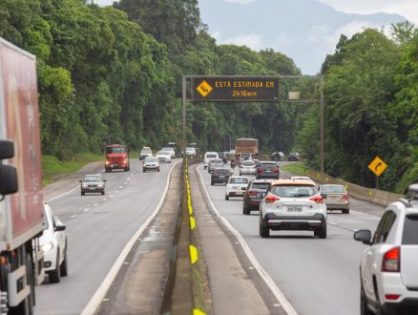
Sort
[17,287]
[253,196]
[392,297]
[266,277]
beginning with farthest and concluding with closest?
[253,196]
[266,277]
[392,297]
[17,287]

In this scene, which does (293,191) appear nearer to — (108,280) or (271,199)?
(271,199)

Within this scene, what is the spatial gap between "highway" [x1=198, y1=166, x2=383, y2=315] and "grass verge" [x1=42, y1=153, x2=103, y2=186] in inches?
2238

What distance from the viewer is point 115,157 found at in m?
112

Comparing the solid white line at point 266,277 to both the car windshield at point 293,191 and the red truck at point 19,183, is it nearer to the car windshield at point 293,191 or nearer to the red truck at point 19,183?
the car windshield at point 293,191

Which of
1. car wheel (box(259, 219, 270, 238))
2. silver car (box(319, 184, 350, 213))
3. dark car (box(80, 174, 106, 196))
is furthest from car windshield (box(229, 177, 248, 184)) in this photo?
car wheel (box(259, 219, 270, 238))

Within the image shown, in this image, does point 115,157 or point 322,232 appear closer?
point 322,232

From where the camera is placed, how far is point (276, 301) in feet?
57.8

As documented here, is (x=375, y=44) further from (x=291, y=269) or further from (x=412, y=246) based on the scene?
(x=412, y=246)

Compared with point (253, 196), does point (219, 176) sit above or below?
below

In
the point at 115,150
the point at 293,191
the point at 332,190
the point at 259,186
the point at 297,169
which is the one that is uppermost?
the point at 293,191

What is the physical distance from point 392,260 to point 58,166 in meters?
101

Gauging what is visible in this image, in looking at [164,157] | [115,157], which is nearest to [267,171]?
[115,157]

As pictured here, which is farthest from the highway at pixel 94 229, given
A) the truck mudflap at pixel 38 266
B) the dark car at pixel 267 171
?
the dark car at pixel 267 171

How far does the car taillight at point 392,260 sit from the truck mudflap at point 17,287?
374cm
